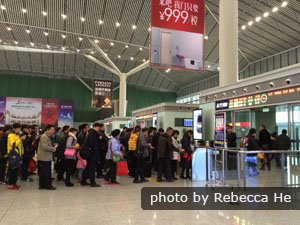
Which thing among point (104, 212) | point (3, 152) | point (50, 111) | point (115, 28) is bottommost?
point (104, 212)

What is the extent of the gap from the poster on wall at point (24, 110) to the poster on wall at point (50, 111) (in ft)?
1.70

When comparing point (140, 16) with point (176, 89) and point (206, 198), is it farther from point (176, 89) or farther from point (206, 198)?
point (176, 89)

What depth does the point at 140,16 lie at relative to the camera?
840 inches

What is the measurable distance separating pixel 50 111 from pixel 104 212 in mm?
30191

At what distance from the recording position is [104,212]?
16.2ft

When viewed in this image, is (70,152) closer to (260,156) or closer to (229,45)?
(260,156)

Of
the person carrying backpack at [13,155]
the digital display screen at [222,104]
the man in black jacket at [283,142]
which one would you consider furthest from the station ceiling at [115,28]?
the person carrying backpack at [13,155]

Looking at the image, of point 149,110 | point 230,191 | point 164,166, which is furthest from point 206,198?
point 149,110

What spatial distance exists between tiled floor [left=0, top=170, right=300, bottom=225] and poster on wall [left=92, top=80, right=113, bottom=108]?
1585 centimetres

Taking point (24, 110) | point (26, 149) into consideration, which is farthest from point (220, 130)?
point (24, 110)

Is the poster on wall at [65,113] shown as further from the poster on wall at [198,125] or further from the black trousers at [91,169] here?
the black trousers at [91,169]

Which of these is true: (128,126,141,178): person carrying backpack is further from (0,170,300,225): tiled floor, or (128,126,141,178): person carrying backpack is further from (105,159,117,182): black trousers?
(0,170,300,225): tiled floor

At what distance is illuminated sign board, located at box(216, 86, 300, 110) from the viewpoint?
24.2 feet

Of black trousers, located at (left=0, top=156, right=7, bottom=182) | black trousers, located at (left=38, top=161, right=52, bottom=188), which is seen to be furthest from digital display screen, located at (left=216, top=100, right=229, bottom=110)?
black trousers, located at (left=0, top=156, right=7, bottom=182)
